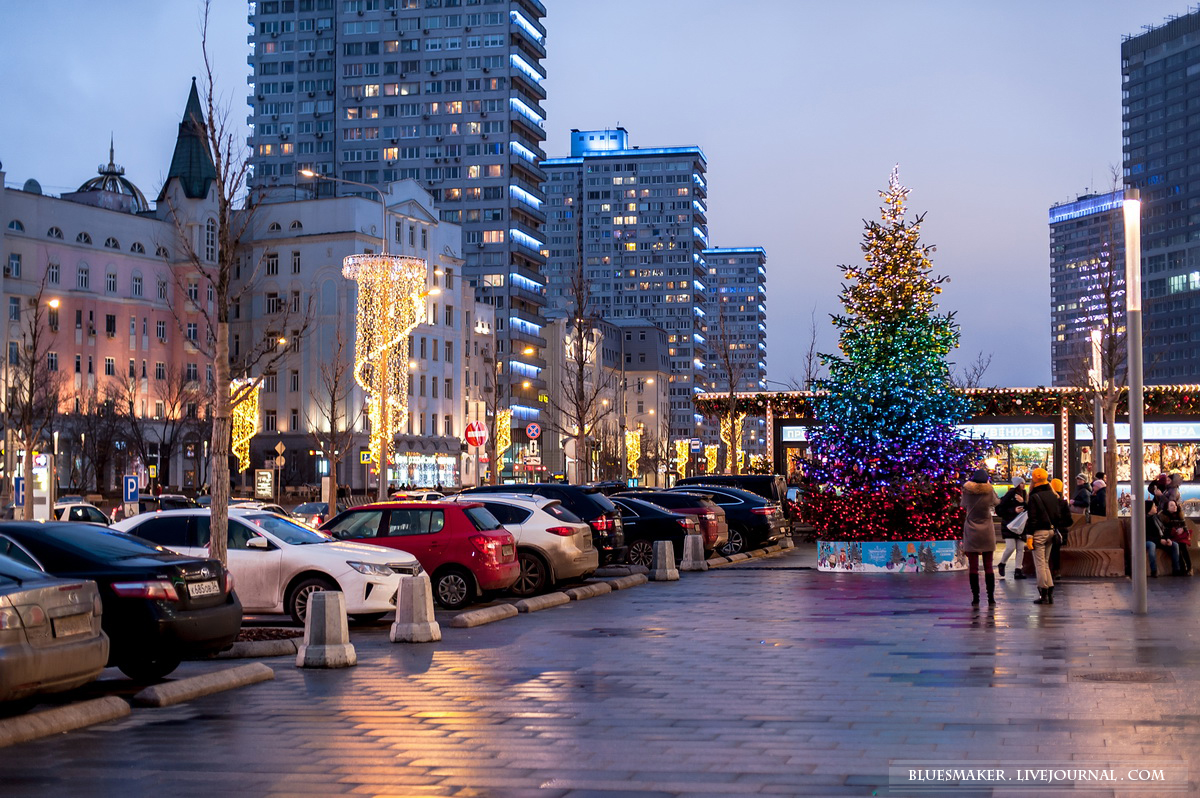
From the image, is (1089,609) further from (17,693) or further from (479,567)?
(17,693)

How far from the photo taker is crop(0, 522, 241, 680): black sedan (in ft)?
40.3

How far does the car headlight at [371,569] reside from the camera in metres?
18.0

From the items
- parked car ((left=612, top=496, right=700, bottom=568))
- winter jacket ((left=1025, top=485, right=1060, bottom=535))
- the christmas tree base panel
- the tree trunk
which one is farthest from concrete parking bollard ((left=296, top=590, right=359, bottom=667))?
parked car ((left=612, top=496, right=700, bottom=568))

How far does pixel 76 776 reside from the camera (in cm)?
865

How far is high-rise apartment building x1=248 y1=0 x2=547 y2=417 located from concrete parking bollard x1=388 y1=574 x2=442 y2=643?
405 ft

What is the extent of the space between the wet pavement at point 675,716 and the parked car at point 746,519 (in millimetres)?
17266

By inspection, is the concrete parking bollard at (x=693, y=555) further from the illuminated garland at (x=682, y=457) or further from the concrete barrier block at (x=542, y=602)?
the illuminated garland at (x=682, y=457)

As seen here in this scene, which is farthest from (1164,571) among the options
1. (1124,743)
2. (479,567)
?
(1124,743)

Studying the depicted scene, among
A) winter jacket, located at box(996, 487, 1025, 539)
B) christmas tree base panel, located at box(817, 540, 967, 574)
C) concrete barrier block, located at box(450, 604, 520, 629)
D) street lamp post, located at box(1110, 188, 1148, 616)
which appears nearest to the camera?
street lamp post, located at box(1110, 188, 1148, 616)

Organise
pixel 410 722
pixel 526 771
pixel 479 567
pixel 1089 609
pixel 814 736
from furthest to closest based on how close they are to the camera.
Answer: pixel 479 567 → pixel 1089 609 → pixel 410 722 → pixel 814 736 → pixel 526 771

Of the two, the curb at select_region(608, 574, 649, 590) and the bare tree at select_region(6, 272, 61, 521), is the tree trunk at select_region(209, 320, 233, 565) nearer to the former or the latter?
the curb at select_region(608, 574, 649, 590)

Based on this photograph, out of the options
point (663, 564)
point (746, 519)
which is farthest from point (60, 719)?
point (746, 519)

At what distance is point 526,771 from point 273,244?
325ft

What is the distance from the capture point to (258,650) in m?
15.0
